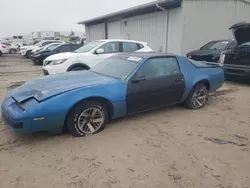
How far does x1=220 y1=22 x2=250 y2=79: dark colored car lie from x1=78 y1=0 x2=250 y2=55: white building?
3.52 meters

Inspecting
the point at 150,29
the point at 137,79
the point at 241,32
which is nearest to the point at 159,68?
the point at 137,79

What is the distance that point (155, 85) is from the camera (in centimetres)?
425

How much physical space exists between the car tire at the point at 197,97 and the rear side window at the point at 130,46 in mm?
3952

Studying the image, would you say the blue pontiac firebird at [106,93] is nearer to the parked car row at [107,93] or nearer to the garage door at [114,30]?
the parked car row at [107,93]

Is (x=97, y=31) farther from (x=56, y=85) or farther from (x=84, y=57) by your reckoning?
(x=56, y=85)

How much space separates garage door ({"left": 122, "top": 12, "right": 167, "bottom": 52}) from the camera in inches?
483

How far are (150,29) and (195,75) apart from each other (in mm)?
9063

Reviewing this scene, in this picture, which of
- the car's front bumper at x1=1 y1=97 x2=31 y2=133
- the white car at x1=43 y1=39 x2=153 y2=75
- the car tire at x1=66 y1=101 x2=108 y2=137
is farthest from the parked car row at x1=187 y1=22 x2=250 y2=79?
the car's front bumper at x1=1 y1=97 x2=31 y2=133

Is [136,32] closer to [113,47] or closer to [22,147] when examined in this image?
[113,47]

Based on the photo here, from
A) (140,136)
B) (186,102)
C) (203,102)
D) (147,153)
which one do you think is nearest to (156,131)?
(140,136)

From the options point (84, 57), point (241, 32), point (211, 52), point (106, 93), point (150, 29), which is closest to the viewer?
point (106, 93)

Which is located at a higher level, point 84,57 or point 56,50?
point 56,50

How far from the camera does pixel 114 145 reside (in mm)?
3389

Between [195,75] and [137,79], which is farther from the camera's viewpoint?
[195,75]
